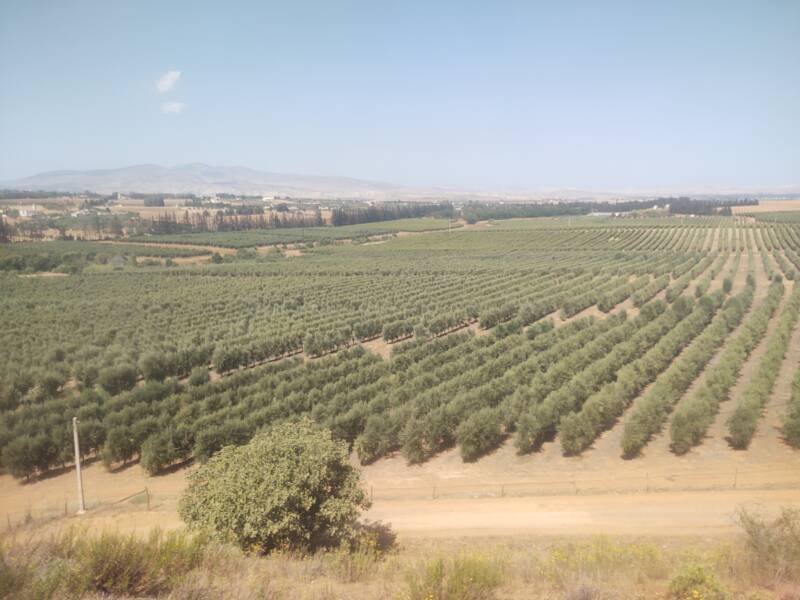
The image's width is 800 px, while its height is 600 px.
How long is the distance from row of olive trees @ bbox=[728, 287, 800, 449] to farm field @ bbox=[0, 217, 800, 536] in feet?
0.40

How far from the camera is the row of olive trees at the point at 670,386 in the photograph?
63.5 feet

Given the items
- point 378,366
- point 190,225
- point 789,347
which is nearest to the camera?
point 378,366

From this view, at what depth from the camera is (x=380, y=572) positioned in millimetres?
9914

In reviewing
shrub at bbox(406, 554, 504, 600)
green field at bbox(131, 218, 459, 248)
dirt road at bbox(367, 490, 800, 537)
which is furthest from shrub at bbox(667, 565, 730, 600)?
green field at bbox(131, 218, 459, 248)

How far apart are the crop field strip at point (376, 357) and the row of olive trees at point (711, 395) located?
202 mm

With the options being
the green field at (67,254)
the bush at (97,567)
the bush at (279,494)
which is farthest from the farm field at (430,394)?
the green field at (67,254)

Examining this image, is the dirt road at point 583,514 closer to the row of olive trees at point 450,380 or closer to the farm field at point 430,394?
the farm field at point 430,394

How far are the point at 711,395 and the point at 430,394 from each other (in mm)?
11707

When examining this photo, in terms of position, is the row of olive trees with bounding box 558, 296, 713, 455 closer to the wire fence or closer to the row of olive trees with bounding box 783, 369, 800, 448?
the wire fence

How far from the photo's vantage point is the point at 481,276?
67.4m

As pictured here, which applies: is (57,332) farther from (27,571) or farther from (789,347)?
(789,347)

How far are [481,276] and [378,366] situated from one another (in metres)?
41.0

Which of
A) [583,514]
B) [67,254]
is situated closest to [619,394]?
[583,514]

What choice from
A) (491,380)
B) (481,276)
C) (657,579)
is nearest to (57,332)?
(491,380)
